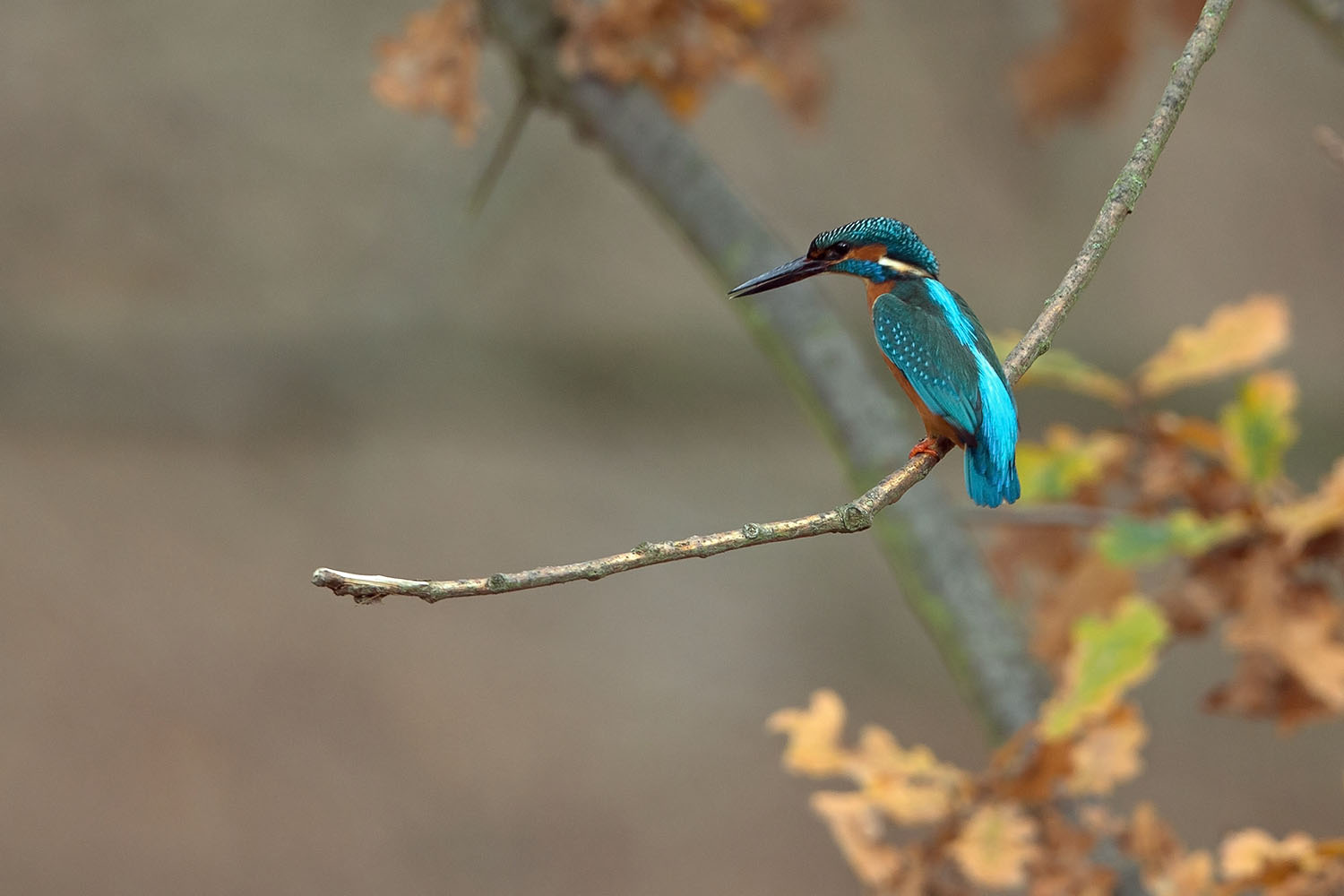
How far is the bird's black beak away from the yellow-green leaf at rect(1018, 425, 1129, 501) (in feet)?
1.90

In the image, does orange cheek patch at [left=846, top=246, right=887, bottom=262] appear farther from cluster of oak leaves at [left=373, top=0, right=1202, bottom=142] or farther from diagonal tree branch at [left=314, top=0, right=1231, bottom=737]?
cluster of oak leaves at [left=373, top=0, right=1202, bottom=142]

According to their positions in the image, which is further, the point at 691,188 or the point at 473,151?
the point at 473,151

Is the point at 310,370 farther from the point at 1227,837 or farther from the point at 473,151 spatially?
the point at 1227,837

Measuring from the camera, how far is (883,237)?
0.77m

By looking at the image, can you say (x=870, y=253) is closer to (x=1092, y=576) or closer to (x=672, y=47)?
(x=1092, y=576)

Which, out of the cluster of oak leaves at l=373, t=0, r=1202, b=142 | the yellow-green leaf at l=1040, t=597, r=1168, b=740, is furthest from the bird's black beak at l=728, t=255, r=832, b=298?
the cluster of oak leaves at l=373, t=0, r=1202, b=142

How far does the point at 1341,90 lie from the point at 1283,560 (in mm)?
2346

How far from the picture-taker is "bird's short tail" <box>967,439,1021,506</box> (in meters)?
0.71

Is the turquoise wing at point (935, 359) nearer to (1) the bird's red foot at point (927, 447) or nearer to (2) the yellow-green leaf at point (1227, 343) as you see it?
(1) the bird's red foot at point (927, 447)

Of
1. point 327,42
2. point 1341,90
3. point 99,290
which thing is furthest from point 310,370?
point 1341,90

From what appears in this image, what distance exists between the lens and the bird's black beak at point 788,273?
0.73 m

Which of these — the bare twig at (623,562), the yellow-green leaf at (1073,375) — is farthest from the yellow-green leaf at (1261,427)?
the bare twig at (623,562)

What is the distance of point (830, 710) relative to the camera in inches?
44.4

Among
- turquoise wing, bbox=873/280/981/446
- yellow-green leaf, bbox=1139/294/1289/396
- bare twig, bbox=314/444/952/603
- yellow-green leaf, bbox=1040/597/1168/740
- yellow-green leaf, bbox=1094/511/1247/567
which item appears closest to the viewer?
bare twig, bbox=314/444/952/603
